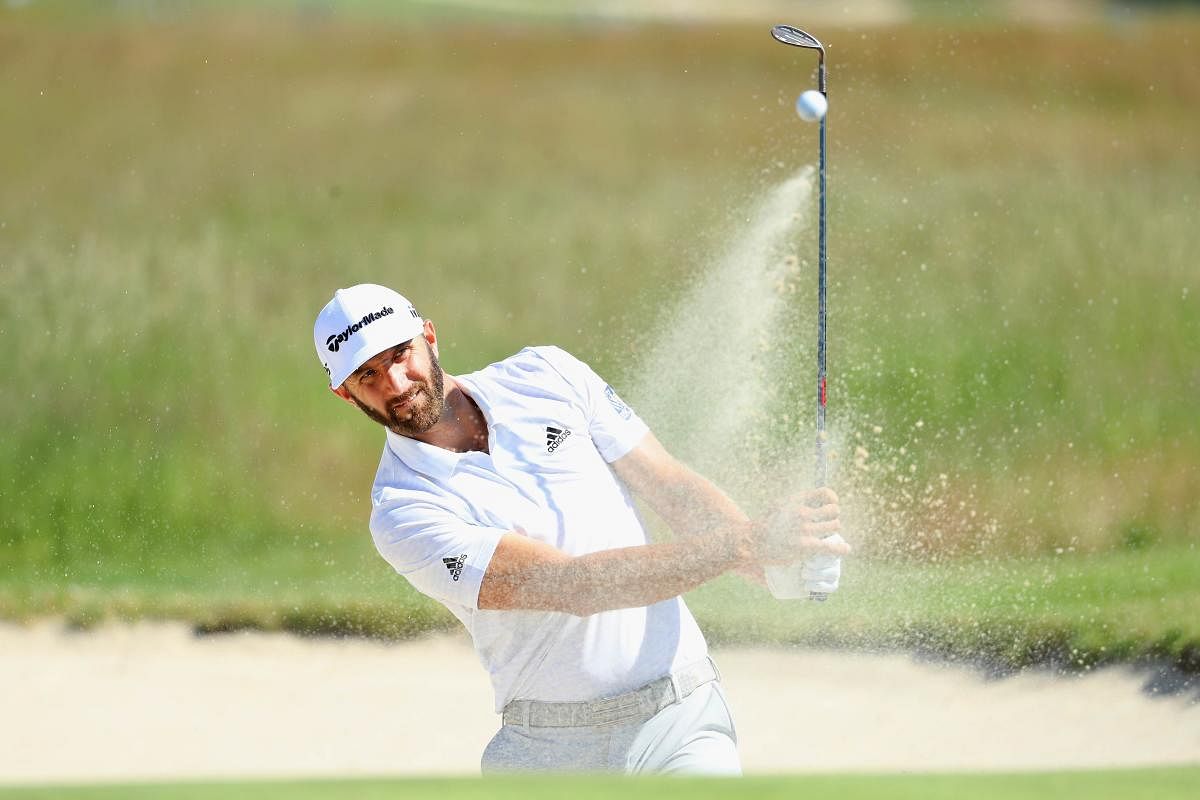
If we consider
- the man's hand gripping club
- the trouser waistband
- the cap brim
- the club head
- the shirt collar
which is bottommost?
the trouser waistband

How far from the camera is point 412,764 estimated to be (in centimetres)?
432

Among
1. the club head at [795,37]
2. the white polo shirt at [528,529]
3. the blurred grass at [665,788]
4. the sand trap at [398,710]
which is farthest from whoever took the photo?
the sand trap at [398,710]

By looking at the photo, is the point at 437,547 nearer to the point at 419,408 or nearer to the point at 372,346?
the point at 419,408

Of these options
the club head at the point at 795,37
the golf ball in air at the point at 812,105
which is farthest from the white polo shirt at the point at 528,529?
the club head at the point at 795,37

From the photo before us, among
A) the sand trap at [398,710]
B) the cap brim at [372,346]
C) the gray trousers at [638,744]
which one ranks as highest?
the cap brim at [372,346]

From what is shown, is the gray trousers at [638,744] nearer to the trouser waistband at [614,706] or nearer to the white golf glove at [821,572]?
the trouser waistband at [614,706]

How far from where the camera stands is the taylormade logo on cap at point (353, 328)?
2.73 metres

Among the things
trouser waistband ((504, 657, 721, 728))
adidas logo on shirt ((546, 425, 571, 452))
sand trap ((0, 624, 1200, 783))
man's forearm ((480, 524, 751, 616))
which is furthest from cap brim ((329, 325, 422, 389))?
sand trap ((0, 624, 1200, 783))

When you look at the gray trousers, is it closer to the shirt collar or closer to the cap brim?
the shirt collar

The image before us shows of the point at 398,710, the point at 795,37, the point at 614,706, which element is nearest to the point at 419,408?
the point at 614,706

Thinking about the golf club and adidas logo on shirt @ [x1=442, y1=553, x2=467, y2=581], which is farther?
the golf club

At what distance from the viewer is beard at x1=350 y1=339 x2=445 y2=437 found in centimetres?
275

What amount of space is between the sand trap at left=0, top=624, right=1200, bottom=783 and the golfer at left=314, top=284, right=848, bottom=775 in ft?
4.79

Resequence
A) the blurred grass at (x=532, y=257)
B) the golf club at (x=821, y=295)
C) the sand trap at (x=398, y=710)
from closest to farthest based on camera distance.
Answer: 1. the golf club at (x=821, y=295)
2. the sand trap at (x=398, y=710)
3. the blurred grass at (x=532, y=257)
